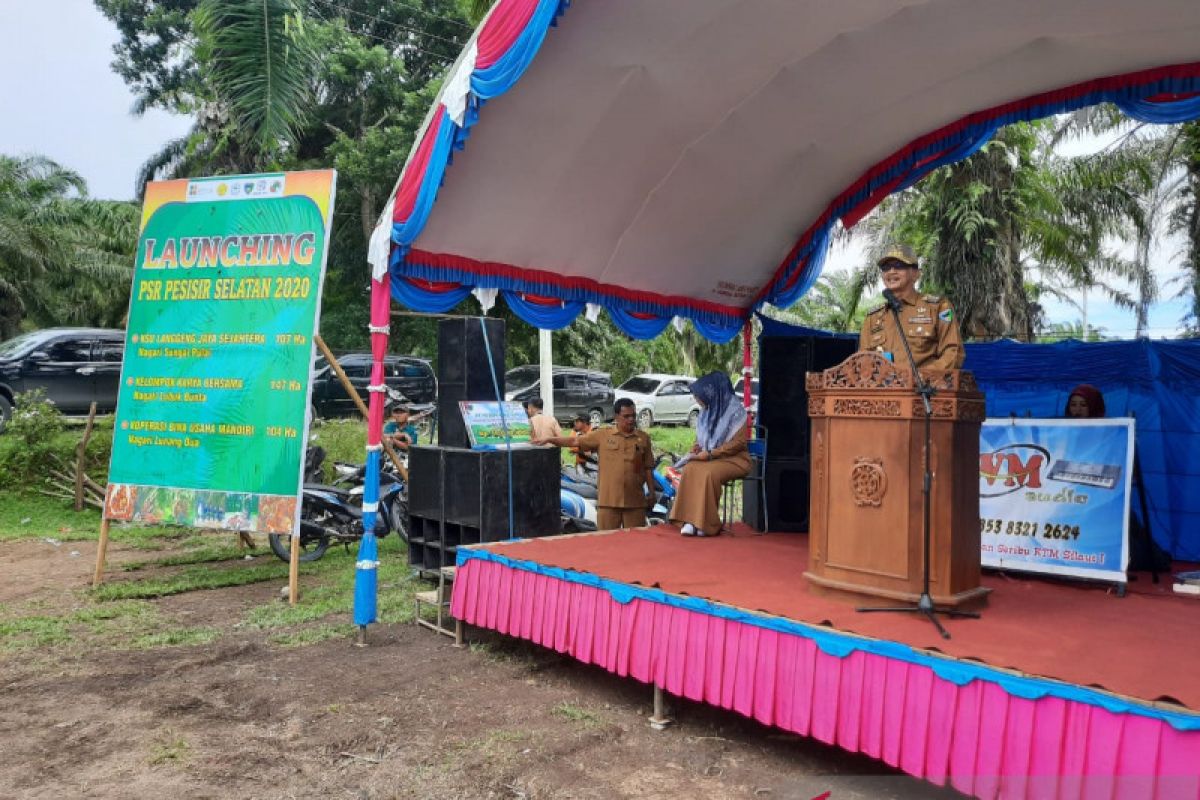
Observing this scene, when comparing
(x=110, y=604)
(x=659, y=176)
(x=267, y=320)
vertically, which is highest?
(x=659, y=176)

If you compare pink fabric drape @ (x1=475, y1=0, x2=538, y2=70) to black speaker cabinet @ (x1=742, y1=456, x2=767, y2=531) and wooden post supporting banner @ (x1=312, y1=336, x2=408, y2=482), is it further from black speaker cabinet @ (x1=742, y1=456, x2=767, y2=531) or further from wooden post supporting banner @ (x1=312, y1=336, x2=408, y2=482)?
black speaker cabinet @ (x1=742, y1=456, x2=767, y2=531)

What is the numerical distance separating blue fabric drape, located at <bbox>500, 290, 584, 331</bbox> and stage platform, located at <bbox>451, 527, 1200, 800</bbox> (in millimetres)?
2298

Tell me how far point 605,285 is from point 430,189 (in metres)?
2.38

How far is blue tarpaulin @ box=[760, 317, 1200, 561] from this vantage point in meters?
5.71

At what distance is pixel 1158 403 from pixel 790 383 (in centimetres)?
256

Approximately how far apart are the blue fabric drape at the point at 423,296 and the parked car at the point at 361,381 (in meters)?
7.72

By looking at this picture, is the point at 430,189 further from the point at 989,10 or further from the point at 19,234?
the point at 19,234

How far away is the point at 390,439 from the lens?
8.56 m

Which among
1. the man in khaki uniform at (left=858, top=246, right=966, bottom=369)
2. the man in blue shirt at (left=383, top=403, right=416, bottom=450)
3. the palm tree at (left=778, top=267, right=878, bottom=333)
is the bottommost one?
the man in blue shirt at (left=383, top=403, right=416, bottom=450)

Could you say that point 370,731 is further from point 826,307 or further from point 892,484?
point 826,307

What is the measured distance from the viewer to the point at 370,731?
4125mm

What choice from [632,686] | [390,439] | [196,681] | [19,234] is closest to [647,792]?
[632,686]


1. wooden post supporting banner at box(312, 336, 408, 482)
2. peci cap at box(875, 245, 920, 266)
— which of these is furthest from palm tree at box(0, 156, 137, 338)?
peci cap at box(875, 245, 920, 266)

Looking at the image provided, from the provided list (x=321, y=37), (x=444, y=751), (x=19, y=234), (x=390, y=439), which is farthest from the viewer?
(x=321, y=37)
